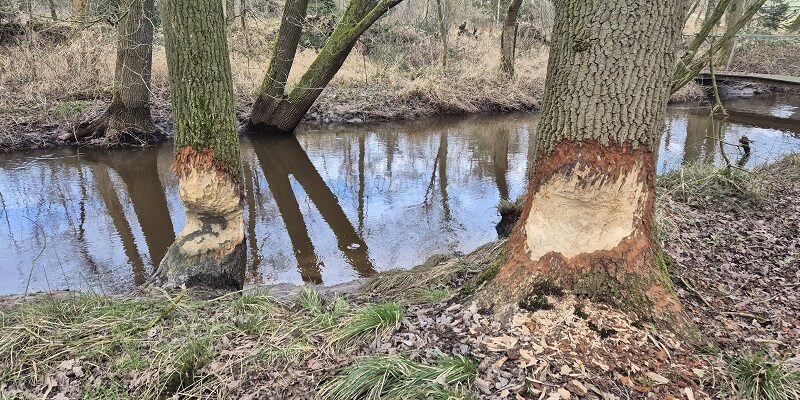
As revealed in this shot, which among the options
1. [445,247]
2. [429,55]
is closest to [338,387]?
[445,247]

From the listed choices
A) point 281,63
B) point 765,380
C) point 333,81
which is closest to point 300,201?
point 281,63

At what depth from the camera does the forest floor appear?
2.48 m

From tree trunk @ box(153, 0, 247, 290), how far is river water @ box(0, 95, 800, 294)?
0.98 m

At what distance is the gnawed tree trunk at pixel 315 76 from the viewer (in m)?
9.93

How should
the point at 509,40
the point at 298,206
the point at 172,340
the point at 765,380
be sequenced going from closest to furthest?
the point at 765,380
the point at 172,340
the point at 298,206
the point at 509,40

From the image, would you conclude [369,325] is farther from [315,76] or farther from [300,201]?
[315,76]

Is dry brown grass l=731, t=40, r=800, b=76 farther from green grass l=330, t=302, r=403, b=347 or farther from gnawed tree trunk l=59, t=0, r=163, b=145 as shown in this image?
green grass l=330, t=302, r=403, b=347

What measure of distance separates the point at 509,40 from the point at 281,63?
8.36 metres

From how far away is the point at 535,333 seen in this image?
9.09ft

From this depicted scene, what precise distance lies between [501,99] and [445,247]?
1097 cm

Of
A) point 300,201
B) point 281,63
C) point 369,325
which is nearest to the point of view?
point 369,325

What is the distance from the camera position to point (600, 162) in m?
2.77

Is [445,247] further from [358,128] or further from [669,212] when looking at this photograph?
[358,128]

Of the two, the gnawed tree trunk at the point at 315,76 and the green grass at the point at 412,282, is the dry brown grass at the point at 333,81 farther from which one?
the green grass at the point at 412,282
